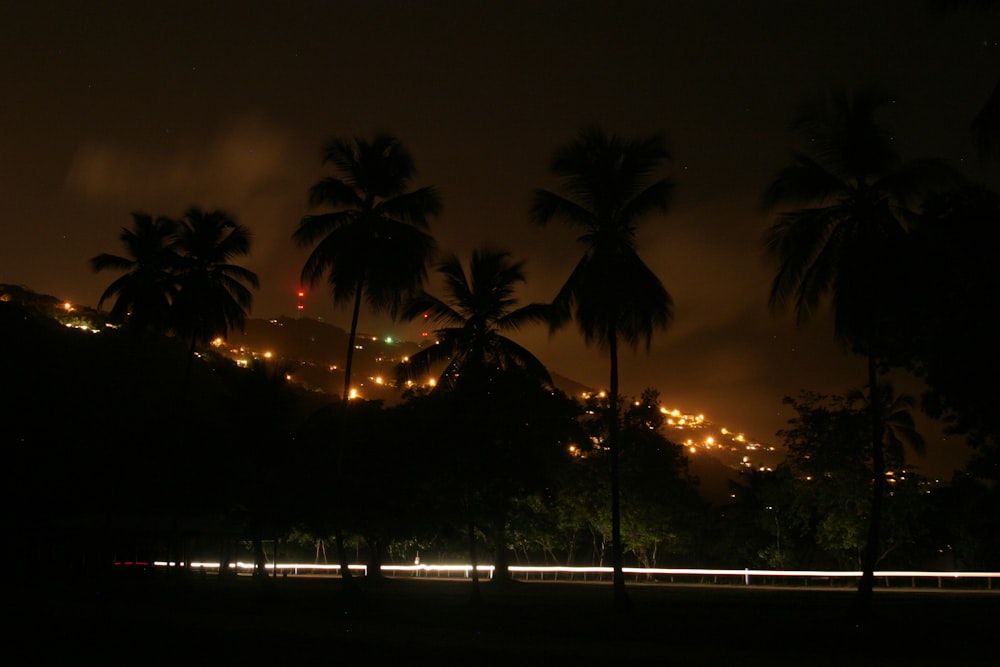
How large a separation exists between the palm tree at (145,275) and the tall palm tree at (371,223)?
1172 cm

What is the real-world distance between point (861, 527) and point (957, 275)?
98.0 feet

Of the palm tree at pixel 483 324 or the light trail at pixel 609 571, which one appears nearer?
the palm tree at pixel 483 324

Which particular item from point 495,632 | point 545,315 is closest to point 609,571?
point 545,315

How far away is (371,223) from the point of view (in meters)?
32.5

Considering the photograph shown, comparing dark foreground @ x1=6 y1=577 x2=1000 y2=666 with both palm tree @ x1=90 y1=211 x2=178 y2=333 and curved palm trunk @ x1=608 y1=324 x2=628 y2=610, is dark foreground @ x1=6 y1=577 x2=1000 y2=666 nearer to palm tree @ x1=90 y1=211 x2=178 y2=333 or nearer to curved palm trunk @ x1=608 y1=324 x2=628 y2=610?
curved palm trunk @ x1=608 y1=324 x2=628 y2=610

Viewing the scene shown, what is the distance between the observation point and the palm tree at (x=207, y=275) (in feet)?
134

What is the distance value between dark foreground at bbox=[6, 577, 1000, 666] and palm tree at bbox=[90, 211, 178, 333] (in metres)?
13.8

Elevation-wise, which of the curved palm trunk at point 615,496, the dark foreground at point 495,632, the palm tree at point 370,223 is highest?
the palm tree at point 370,223

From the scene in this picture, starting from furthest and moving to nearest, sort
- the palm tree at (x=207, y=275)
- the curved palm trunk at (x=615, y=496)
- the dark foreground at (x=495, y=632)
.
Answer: the palm tree at (x=207, y=275) → the curved palm trunk at (x=615, y=496) → the dark foreground at (x=495, y=632)

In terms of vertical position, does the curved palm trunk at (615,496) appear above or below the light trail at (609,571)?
above

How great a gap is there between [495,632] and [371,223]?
17068 millimetres

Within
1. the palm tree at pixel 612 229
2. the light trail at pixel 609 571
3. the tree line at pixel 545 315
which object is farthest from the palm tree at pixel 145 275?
the palm tree at pixel 612 229

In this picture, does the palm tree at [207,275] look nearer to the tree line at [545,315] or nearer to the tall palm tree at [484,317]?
the tree line at [545,315]

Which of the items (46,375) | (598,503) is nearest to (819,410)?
(598,503)
